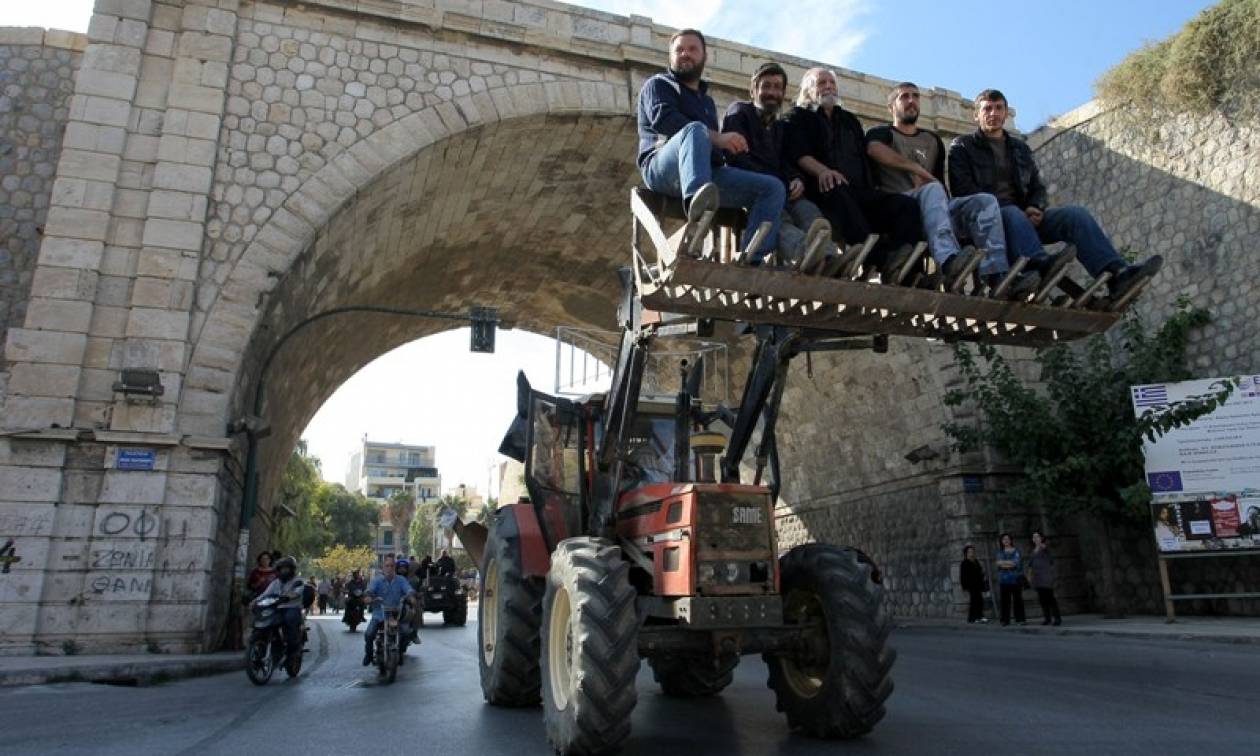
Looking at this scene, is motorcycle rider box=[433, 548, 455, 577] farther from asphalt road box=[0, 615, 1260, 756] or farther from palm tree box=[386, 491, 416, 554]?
palm tree box=[386, 491, 416, 554]

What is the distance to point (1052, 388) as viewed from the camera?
42.0ft

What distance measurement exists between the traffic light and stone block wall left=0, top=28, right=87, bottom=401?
571 cm

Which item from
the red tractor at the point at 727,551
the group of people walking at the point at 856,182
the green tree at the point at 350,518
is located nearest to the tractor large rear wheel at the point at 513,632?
the red tractor at the point at 727,551

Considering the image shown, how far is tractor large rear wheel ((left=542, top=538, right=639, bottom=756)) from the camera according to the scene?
12.6ft

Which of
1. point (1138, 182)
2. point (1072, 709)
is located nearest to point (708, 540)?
point (1072, 709)

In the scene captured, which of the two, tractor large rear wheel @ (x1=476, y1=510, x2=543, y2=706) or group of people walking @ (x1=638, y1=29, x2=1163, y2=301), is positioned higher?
group of people walking @ (x1=638, y1=29, x2=1163, y2=301)

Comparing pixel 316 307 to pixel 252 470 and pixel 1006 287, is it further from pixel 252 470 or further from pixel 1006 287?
pixel 1006 287

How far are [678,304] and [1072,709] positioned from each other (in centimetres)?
378

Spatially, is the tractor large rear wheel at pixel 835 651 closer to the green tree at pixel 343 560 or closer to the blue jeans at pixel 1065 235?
the blue jeans at pixel 1065 235

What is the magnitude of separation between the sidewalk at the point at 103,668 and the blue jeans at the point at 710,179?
23.5 ft

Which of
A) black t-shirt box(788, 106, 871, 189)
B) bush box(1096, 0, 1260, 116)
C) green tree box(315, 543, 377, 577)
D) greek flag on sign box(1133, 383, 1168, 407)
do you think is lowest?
green tree box(315, 543, 377, 577)

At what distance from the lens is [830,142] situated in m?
5.13

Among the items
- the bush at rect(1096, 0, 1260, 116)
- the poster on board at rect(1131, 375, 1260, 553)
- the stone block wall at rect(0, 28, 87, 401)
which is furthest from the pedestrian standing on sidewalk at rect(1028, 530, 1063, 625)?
the stone block wall at rect(0, 28, 87, 401)

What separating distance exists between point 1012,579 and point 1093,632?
1.87 meters
